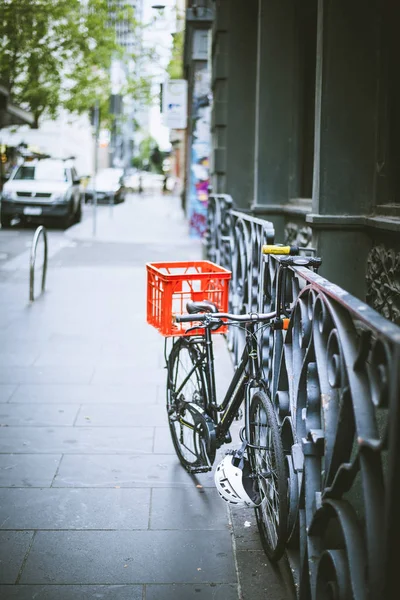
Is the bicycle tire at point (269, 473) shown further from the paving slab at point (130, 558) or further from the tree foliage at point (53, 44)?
the tree foliage at point (53, 44)

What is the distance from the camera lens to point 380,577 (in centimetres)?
224

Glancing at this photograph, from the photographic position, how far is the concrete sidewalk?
3.73 meters

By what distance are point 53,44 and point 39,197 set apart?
13007 millimetres

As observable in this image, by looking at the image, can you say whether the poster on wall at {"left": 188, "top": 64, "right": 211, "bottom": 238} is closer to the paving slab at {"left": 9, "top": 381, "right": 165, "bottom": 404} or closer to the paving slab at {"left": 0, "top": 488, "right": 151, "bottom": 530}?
the paving slab at {"left": 9, "top": 381, "right": 165, "bottom": 404}

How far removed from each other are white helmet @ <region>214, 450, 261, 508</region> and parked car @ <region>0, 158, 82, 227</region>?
843 inches

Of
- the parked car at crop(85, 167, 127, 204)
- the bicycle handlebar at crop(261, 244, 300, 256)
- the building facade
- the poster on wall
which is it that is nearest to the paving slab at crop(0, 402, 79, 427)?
the building facade

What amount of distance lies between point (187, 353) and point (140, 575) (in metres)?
1.56

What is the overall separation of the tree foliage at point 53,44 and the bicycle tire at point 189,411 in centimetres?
2321

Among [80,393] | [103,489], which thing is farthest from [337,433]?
[80,393]

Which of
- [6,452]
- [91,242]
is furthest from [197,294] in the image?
[91,242]

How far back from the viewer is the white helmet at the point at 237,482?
392 centimetres

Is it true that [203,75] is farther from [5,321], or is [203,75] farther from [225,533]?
[225,533]

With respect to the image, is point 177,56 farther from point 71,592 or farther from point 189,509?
point 71,592

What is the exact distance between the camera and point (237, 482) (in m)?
3.92
